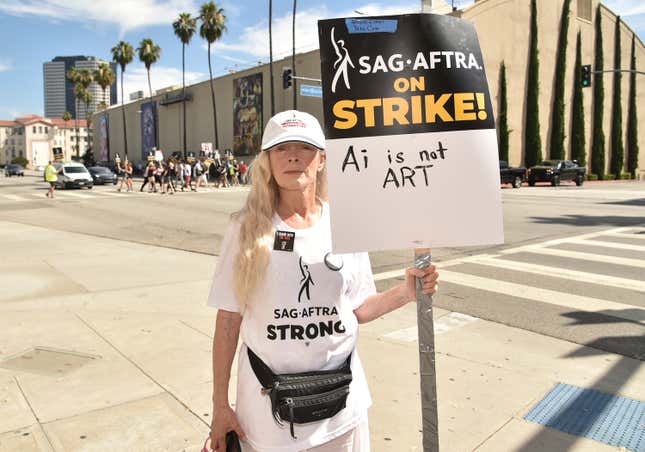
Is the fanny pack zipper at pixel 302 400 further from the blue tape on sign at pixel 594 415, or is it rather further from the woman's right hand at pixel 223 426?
the blue tape on sign at pixel 594 415

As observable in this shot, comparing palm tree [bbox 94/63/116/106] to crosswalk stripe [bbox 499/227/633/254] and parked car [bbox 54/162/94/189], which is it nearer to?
parked car [bbox 54/162/94/189]

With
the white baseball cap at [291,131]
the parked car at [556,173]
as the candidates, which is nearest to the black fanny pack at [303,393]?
the white baseball cap at [291,131]

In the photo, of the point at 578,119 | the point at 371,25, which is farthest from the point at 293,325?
the point at 578,119

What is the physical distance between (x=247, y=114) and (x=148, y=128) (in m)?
23.8

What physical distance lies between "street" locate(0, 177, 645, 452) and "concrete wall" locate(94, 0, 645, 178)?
27.9 m

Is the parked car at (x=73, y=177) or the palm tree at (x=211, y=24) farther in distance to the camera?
the palm tree at (x=211, y=24)

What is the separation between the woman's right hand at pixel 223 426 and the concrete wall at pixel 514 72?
35.0m

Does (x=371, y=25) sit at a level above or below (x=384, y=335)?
above

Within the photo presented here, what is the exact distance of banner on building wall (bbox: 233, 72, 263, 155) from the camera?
4456cm

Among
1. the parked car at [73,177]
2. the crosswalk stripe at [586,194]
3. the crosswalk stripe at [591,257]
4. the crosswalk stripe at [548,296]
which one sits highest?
the parked car at [73,177]

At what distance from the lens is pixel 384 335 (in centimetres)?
536

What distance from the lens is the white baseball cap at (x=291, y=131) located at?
193 cm

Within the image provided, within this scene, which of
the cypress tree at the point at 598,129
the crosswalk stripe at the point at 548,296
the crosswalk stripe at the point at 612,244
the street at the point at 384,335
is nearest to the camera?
the street at the point at 384,335

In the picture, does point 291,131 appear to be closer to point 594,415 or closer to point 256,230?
point 256,230
